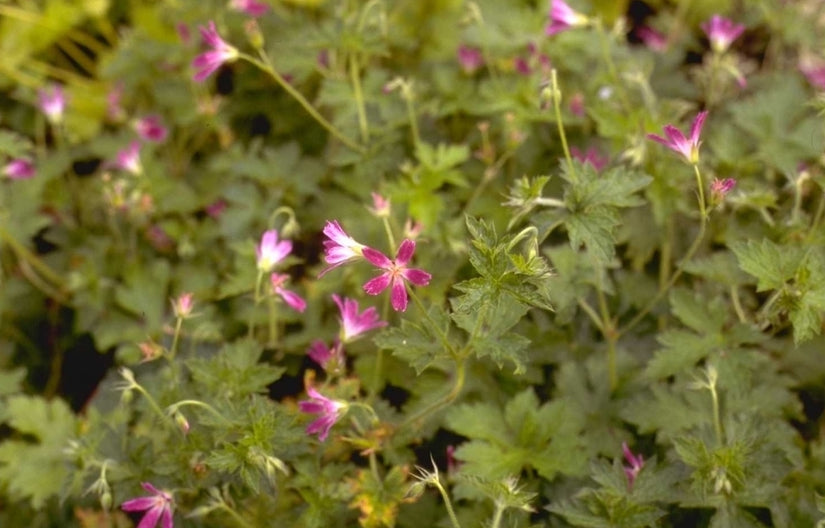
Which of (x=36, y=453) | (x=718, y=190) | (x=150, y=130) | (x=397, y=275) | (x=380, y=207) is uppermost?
(x=718, y=190)

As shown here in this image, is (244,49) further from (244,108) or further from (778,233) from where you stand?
(778,233)

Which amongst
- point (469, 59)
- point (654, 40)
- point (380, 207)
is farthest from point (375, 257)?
point (654, 40)

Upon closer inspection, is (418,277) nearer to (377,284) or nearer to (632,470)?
(377,284)

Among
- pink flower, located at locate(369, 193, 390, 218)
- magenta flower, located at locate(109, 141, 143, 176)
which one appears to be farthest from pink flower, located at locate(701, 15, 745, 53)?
magenta flower, located at locate(109, 141, 143, 176)

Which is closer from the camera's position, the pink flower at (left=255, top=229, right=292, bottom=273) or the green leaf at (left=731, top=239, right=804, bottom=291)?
the green leaf at (left=731, top=239, right=804, bottom=291)

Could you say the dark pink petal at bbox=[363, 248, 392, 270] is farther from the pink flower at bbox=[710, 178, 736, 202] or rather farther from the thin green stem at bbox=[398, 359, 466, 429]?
the pink flower at bbox=[710, 178, 736, 202]

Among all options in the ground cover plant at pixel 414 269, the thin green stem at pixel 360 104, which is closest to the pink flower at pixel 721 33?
the ground cover plant at pixel 414 269
